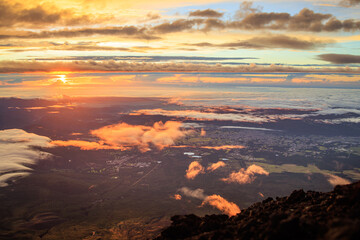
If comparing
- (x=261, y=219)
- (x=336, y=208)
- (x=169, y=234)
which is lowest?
(x=169, y=234)

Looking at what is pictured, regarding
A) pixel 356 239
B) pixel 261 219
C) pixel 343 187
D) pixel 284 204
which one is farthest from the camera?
pixel 284 204

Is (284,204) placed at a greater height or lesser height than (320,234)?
lesser

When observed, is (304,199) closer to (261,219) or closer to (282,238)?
(261,219)

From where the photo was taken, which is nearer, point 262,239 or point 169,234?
point 262,239

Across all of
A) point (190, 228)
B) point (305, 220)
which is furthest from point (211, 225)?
point (305, 220)

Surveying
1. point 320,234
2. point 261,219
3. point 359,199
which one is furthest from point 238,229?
point 359,199

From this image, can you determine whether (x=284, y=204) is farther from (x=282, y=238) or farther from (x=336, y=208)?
(x=282, y=238)

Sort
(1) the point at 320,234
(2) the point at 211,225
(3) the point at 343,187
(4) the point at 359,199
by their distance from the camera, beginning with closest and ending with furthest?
1. (1) the point at 320,234
2. (4) the point at 359,199
3. (3) the point at 343,187
4. (2) the point at 211,225
